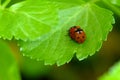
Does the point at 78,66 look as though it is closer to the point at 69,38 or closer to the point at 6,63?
the point at 6,63

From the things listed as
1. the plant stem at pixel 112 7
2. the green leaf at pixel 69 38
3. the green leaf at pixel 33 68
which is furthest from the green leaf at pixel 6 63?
the green leaf at pixel 33 68

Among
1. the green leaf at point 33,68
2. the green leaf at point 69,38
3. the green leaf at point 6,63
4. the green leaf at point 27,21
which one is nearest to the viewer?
the green leaf at point 27,21

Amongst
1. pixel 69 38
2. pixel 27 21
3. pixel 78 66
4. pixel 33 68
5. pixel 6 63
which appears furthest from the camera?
pixel 78 66

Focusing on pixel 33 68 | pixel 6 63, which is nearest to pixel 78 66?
pixel 33 68

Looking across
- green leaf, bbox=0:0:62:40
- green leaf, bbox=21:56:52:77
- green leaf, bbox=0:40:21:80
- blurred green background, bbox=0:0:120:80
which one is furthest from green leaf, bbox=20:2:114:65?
green leaf, bbox=21:56:52:77

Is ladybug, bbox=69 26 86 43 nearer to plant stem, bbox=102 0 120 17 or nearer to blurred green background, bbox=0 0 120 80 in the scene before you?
plant stem, bbox=102 0 120 17

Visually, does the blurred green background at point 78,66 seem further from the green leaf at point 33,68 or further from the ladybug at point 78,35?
the ladybug at point 78,35

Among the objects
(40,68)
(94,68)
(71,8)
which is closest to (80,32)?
(71,8)

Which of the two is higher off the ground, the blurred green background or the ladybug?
the ladybug
